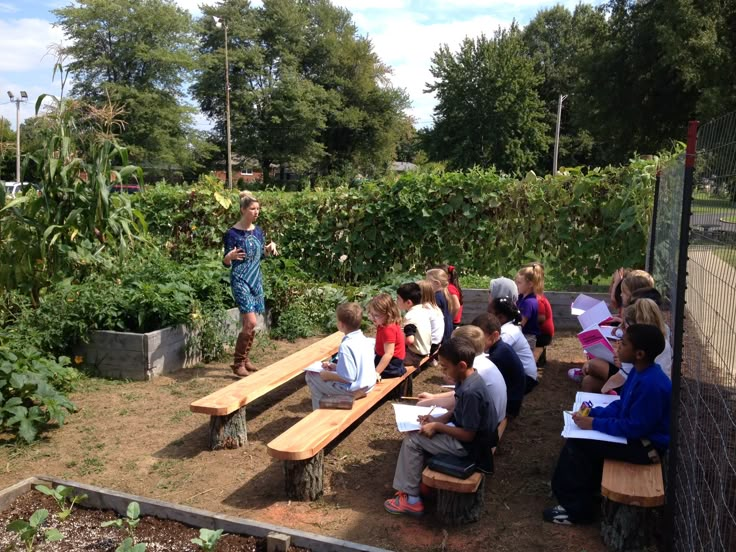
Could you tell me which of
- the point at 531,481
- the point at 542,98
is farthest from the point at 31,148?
the point at 542,98

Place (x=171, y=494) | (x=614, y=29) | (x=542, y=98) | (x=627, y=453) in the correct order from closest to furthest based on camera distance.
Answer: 1. (x=627, y=453)
2. (x=171, y=494)
3. (x=614, y=29)
4. (x=542, y=98)

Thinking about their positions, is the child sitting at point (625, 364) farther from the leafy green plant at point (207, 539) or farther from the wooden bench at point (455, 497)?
the leafy green plant at point (207, 539)

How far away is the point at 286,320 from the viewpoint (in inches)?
330

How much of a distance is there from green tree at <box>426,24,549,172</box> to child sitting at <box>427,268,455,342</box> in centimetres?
3770

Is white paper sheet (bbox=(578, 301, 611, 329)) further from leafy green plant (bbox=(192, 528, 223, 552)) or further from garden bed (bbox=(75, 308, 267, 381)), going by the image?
garden bed (bbox=(75, 308, 267, 381))

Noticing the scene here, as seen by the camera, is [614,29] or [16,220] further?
[614,29]

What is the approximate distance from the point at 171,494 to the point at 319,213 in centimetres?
664

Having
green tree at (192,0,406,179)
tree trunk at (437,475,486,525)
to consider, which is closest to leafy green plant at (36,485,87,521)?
tree trunk at (437,475,486,525)

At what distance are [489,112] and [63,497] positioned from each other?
43.3 m

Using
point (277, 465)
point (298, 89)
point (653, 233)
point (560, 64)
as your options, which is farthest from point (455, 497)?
point (560, 64)

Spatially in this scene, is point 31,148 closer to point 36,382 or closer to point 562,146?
point 36,382

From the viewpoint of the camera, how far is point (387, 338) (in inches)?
209

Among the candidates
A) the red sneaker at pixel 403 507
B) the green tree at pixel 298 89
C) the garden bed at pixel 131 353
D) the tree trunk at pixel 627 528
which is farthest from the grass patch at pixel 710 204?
the green tree at pixel 298 89

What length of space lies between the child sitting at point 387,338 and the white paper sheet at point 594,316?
189cm
